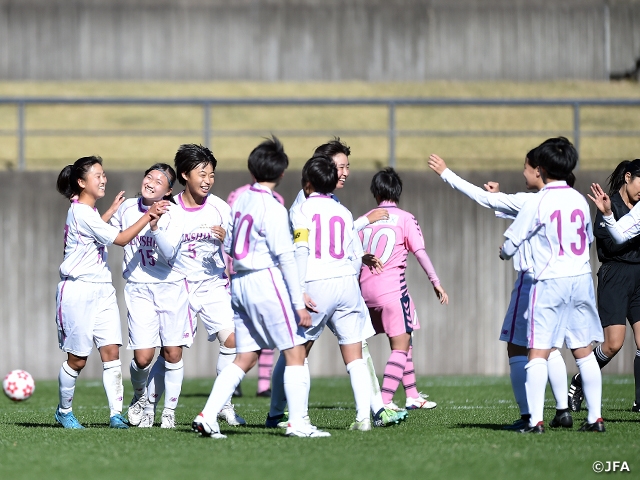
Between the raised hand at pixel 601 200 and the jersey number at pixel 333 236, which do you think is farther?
the raised hand at pixel 601 200

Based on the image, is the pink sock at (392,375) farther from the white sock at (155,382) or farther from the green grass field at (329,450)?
the white sock at (155,382)

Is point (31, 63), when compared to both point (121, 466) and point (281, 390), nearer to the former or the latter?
point (281, 390)

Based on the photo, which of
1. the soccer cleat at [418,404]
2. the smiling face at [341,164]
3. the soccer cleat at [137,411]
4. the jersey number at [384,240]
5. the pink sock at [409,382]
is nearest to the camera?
the soccer cleat at [137,411]

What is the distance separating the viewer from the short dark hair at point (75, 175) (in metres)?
7.33

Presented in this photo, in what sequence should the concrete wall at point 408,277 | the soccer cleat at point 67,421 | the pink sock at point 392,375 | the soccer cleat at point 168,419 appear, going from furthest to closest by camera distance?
the concrete wall at point 408,277
the pink sock at point 392,375
the soccer cleat at point 67,421
the soccer cleat at point 168,419

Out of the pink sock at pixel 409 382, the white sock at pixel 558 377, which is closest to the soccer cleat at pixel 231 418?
the pink sock at pixel 409 382

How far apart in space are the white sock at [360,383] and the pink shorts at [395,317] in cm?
136

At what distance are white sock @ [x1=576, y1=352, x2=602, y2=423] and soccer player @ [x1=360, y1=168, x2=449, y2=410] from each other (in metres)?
1.72

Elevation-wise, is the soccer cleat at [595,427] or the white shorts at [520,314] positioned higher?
the white shorts at [520,314]

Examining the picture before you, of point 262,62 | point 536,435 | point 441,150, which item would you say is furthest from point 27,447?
point 262,62

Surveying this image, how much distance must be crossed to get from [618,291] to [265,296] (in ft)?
11.3

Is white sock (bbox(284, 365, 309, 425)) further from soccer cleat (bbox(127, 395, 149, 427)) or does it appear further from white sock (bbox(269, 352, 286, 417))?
soccer cleat (bbox(127, 395, 149, 427))

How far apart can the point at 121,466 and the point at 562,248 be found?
119 inches

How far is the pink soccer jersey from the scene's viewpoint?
816 cm
